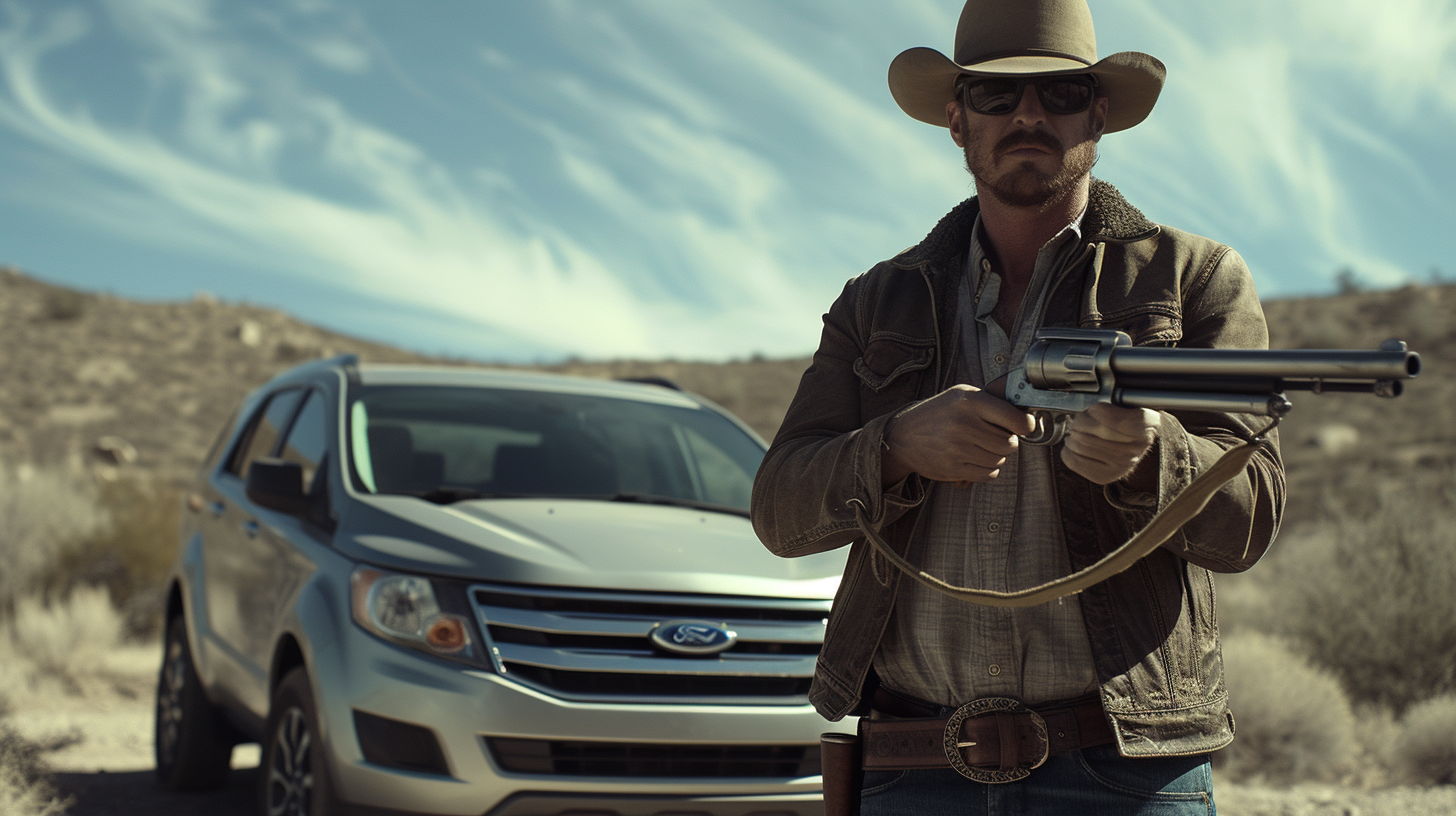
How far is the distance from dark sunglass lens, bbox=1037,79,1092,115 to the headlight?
2.35 meters

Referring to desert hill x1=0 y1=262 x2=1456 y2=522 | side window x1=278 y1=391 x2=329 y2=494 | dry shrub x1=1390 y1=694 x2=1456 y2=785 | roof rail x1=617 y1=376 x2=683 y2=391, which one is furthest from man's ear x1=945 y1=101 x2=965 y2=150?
desert hill x1=0 y1=262 x2=1456 y2=522

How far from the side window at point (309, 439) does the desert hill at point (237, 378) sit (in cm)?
1891

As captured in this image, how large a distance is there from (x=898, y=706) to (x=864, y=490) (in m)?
0.39

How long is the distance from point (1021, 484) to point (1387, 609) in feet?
25.9

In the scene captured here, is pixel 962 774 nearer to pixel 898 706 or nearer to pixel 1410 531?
pixel 898 706

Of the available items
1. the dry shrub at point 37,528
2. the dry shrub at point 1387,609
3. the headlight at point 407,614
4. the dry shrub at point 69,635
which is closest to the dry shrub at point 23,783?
the headlight at point 407,614

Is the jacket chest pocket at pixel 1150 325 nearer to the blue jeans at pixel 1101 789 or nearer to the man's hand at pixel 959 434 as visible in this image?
the man's hand at pixel 959 434

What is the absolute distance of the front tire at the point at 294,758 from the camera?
377 centimetres

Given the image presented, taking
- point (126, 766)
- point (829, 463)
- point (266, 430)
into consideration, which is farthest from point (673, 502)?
point (126, 766)

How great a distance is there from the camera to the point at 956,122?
2.35 metres

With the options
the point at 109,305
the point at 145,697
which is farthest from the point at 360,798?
the point at 109,305

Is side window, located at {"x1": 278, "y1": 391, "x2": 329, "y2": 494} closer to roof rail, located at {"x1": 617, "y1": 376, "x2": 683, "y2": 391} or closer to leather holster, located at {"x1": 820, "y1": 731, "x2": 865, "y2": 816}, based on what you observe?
roof rail, located at {"x1": 617, "y1": 376, "x2": 683, "y2": 391}

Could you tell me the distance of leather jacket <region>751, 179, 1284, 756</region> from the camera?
1893mm

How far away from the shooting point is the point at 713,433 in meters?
5.46
